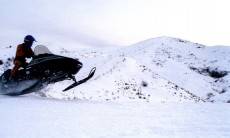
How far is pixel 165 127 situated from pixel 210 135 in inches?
36.2

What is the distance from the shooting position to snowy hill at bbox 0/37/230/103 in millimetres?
18203

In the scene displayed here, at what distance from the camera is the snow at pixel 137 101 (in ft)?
18.7

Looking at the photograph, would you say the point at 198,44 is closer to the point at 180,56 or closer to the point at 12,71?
the point at 180,56

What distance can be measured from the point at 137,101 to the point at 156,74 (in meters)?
10.1

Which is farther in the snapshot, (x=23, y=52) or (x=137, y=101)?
(x=137, y=101)

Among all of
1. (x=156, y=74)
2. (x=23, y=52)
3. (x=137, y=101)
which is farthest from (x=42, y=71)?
(x=156, y=74)

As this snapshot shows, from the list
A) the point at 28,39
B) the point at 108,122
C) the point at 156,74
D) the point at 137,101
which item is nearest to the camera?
the point at 108,122

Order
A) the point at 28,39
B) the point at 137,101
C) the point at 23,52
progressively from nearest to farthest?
the point at 28,39 < the point at 23,52 < the point at 137,101

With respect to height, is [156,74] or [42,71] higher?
[42,71]

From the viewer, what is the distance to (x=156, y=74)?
24.0m

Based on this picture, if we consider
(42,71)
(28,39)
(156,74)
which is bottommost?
(156,74)

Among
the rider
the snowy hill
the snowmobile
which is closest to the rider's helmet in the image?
the rider

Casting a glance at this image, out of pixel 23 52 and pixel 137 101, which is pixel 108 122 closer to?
pixel 23 52

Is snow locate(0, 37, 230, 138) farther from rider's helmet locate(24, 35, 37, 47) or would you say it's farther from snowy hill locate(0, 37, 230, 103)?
rider's helmet locate(24, 35, 37, 47)
